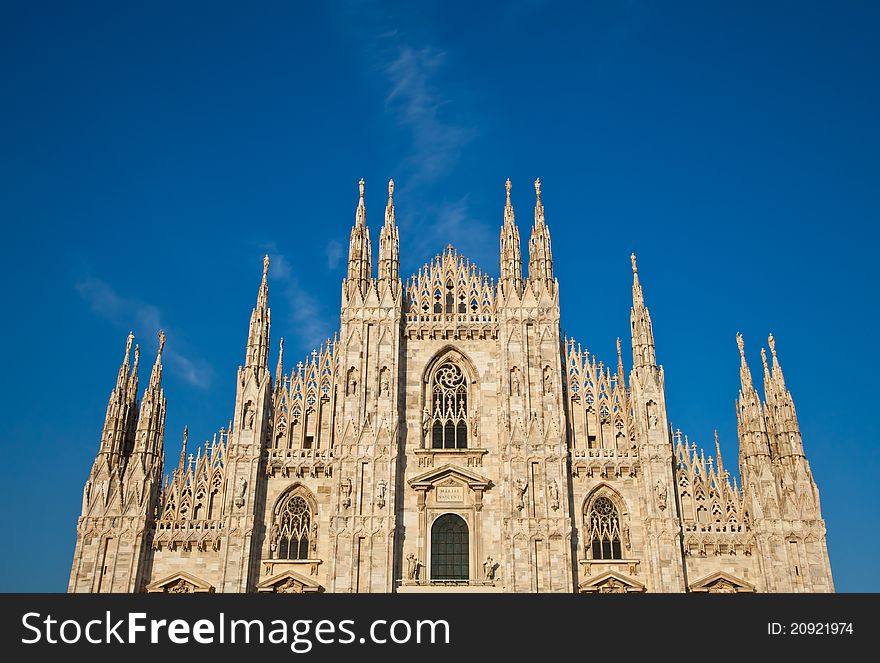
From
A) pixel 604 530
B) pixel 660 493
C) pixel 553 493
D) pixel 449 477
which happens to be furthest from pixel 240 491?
pixel 660 493

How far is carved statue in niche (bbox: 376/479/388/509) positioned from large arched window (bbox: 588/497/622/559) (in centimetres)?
884

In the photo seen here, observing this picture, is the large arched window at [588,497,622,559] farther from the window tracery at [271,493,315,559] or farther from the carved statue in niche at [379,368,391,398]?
the window tracery at [271,493,315,559]

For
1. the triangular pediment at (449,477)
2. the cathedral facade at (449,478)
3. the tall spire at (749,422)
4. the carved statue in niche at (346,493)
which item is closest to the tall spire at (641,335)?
the cathedral facade at (449,478)

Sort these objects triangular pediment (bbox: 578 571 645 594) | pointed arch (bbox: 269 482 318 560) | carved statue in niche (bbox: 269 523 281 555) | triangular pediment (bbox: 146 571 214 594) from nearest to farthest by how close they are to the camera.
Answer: triangular pediment (bbox: 146 571 214 594) → triangular pediment (bbox: 578 571 645 594) → carved statue in niche (bbox: 269 523 281 555) → pointed arch (bbox: 269 482 318 560)

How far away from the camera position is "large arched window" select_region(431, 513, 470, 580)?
3622 centimetres

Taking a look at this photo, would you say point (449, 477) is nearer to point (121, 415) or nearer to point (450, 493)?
point (450, 493)

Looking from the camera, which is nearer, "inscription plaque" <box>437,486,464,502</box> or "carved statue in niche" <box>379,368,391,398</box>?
"inscription plaque" <box>437,486,464,502</box>

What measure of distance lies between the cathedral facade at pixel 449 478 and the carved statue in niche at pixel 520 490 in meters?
0.04

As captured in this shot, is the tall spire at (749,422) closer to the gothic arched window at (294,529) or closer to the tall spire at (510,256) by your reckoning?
the tall spire at (510,256)

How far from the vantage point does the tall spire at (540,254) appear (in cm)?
4097

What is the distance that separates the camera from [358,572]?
115ft

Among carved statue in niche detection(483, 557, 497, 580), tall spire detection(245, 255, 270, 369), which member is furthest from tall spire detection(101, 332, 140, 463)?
carved statue in niche detection(483, 557, 497, 580)

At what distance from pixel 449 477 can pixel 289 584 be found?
7.96 m

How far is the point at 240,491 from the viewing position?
119ft
